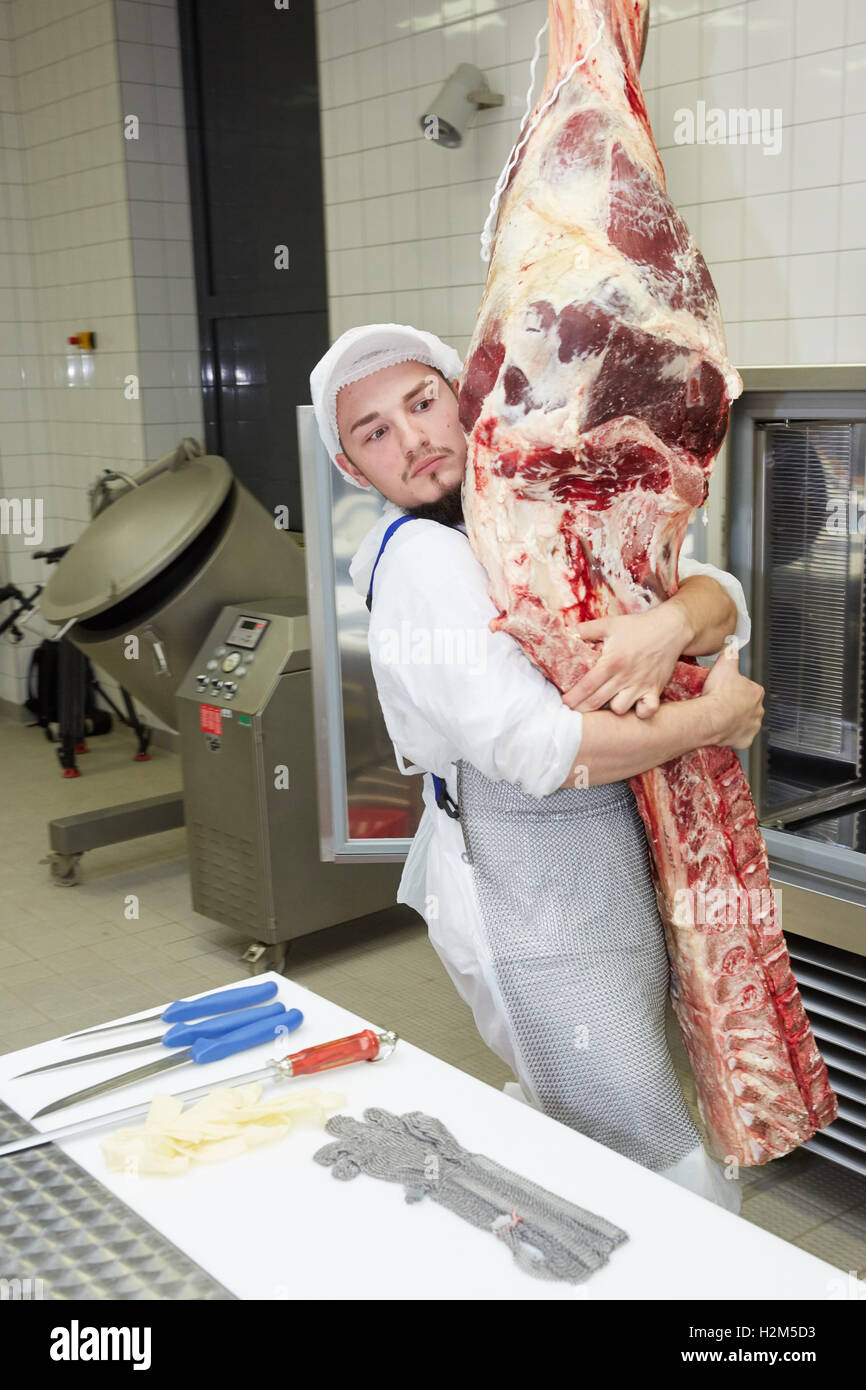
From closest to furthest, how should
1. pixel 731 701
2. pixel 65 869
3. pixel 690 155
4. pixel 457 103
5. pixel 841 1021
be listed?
pixel 731 701 < pixel 841 1021 < pixel 690 155 < pixel 457 103 < pixel 65 869

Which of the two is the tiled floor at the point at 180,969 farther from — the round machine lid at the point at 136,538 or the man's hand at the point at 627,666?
the man's hand at the point at 627,666

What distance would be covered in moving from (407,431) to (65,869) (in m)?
3.05

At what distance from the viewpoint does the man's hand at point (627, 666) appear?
126 centimetres

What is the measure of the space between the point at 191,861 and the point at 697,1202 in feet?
8.69

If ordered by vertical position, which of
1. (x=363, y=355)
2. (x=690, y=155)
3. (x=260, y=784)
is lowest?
(x=260, y=784)

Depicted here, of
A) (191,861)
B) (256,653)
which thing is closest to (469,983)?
(256,653)

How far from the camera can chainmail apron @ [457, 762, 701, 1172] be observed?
134 cm

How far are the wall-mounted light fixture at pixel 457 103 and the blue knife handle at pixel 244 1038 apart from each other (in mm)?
2475

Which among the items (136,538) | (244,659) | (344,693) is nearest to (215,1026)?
(344,693)

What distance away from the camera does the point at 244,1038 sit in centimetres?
130

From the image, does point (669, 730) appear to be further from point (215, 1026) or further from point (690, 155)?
point (690, 155)

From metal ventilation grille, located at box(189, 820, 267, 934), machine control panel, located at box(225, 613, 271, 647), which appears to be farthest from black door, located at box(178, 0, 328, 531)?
metal ventilation grille, located at box(189, 820, 267, 934)

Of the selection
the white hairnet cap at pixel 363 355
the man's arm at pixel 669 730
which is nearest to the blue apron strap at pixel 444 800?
the man's arm at pixel 669 730

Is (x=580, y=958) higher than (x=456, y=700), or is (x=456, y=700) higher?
(x=456, y=700)
